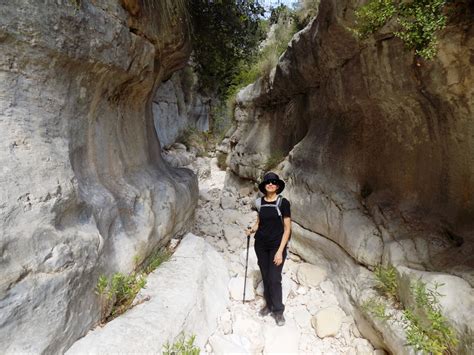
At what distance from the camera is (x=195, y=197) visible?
A: 6.05 meters

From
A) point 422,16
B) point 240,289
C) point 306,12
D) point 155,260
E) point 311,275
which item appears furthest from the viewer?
point 306,12

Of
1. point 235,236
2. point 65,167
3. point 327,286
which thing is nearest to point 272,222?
point 327,286

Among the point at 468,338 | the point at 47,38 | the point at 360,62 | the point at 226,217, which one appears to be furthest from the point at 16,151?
the point at 226,217

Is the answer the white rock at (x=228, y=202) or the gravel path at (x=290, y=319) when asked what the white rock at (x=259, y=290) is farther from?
the white rock at (x=228, y=202)

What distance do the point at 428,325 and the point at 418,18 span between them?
312 cm

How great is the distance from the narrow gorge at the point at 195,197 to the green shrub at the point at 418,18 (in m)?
0.33

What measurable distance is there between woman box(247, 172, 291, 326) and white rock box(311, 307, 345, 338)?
0.48 m

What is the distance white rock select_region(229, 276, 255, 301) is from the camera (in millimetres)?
4207

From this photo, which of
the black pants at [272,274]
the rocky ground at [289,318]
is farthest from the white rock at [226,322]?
the black pants at [272,274]

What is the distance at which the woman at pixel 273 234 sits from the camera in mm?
3584

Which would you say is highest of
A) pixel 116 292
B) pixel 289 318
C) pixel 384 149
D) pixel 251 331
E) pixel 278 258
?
pixel 384 149

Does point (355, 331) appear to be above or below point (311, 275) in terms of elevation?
below

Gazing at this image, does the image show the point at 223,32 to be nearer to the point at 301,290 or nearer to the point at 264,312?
the point at 301,290

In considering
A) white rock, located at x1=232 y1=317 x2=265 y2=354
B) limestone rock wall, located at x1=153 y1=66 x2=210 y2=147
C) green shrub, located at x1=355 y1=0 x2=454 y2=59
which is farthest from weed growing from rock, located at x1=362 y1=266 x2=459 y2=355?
limestone rock wall, located at x1=153 y1=66 x2=210 y2=147
